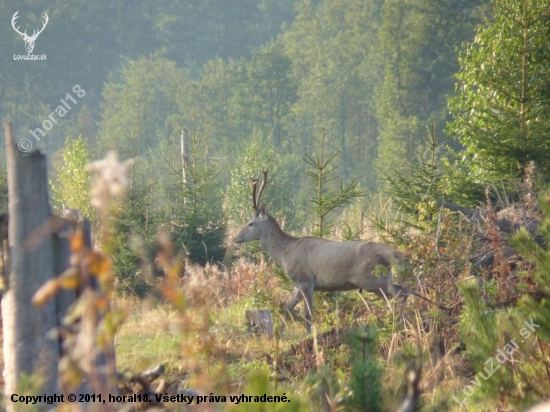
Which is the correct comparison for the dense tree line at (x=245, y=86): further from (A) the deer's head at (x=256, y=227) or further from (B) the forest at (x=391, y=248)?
(A) the deer's head at (x=256, y=227)

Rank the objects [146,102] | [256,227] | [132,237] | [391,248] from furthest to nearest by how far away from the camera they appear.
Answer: [146,102] → [132,237] → [256,227] → [391,248]

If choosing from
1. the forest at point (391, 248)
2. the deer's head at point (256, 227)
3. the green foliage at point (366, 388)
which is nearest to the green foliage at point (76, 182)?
the forest at point (391, 248)

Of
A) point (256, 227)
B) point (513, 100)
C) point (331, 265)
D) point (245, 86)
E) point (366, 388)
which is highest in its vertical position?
point (245, 86)

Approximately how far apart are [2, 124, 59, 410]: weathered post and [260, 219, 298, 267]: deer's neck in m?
7.56

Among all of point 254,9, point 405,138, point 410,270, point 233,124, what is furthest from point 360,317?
point 254,9

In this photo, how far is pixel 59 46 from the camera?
7538cm

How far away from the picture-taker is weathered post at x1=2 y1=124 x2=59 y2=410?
443 centimetres

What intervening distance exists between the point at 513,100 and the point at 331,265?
3339 mm

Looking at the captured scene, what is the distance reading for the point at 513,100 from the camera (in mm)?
12031

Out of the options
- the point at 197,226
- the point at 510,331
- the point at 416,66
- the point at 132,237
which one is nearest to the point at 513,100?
the point at 197,226

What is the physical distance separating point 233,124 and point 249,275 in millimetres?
50073

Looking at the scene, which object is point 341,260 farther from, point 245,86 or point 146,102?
point 146,102

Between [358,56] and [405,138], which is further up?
[358,56]

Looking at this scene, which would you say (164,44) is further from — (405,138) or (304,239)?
(304,239)
